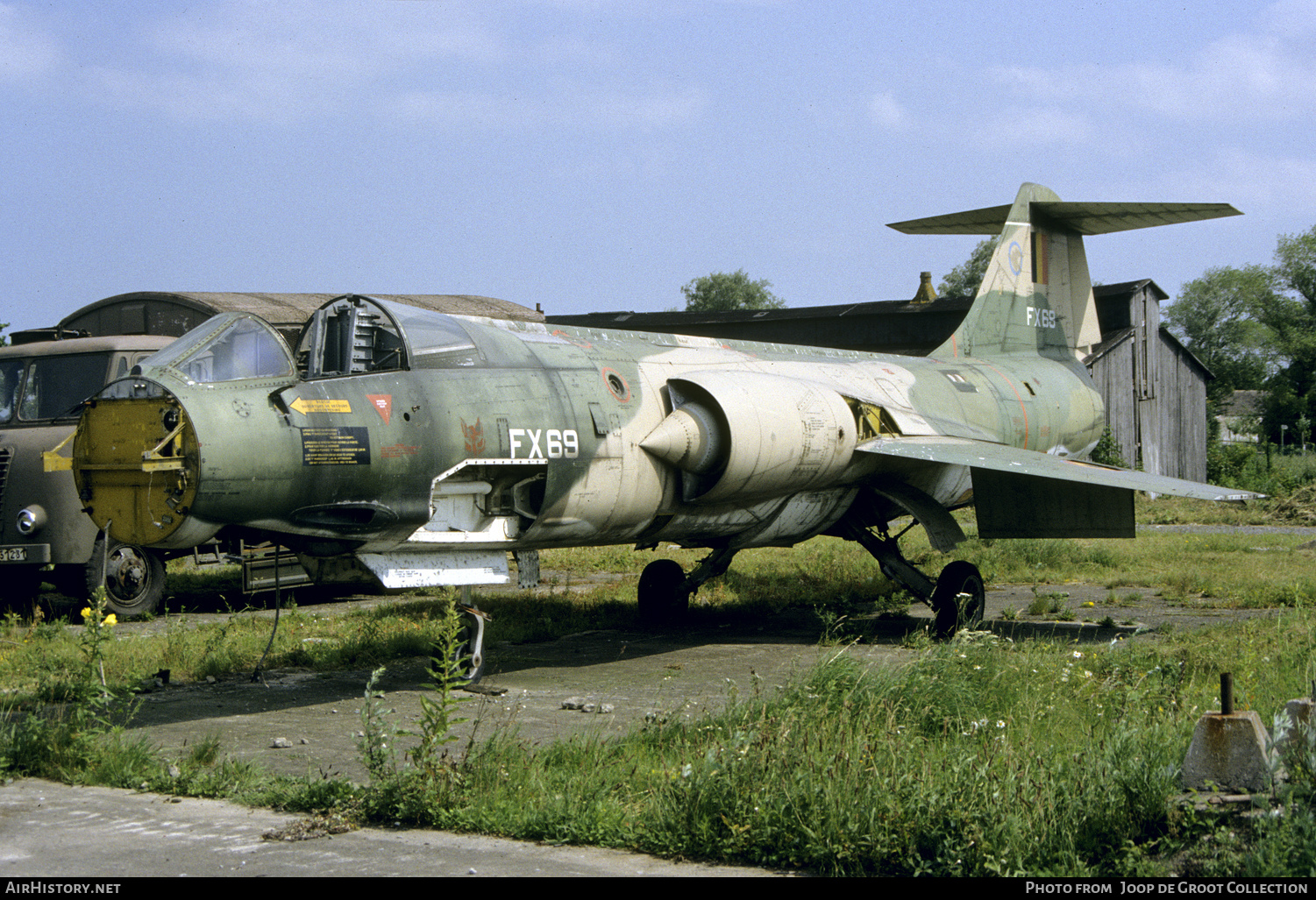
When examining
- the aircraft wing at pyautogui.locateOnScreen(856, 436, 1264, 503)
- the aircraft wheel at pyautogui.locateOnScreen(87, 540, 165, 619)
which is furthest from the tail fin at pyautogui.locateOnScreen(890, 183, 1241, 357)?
the aircraft wheel at pyautogui.locateOnScreen(87, 540, 165, 619)

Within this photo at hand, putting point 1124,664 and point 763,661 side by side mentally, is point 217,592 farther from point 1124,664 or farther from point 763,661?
point 1124,664

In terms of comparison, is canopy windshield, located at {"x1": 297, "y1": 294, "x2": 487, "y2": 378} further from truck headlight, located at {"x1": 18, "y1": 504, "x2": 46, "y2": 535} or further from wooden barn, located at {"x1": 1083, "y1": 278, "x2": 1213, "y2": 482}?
wooden barn, located at {"x1": 1083, "y1": 278, "x2": 1213, "y2": 482}

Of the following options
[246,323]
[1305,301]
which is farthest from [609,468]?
[1305,301]

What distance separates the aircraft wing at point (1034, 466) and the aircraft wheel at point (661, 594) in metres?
2.85

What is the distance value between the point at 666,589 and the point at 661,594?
0.28 feet

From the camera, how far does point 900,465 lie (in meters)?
12.3

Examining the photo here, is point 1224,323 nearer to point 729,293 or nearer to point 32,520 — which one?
point 729,293

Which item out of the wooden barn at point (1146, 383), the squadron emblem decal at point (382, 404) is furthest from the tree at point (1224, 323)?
the squadron emblem decal at point (382, 404)

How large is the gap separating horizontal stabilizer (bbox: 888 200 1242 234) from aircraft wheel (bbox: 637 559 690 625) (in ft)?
22.9

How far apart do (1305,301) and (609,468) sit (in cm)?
7112

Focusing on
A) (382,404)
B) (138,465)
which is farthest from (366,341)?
(138,465)

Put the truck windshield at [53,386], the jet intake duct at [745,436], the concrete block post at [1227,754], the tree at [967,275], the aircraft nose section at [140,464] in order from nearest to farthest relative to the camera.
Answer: the concrete block post at [1227,754]
the aircraft nose section at [140,464]
the jet intake duct at [745,436]
the truck windshield at [53,386]
the tree at [967,275]

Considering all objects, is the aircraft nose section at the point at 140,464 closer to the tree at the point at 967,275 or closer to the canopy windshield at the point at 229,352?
the canopy windshield at the point at 229,352

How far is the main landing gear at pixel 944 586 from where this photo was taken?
12.0 metres
